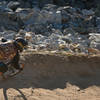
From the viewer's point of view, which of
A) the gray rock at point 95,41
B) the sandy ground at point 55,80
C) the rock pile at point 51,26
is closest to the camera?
the sandy ground at point 55,80

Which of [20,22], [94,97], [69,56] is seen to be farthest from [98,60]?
[20,22]

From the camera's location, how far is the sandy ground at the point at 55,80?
3560mm

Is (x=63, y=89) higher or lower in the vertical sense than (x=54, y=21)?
lower

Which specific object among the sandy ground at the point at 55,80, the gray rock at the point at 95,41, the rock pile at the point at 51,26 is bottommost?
the sandy ground at the point at 55,80

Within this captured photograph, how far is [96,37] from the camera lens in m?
7.22

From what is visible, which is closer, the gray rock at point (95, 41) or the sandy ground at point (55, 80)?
the sandy ground at point (55, 80)

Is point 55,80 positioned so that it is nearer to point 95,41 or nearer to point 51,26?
point 95,41

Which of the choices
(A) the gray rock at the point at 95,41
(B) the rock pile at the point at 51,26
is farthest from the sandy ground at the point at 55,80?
(B) the rock pile at the point at 51,26

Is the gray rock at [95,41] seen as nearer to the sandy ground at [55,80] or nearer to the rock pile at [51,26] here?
the rock pile at [51,26]

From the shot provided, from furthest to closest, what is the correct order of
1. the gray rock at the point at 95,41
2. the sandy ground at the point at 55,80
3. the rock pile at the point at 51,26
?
the rock pile at the point at 51,26 < the gray rock at the point at 95,41 < the sandy ground at the point at 55,80

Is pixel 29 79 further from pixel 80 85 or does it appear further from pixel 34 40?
pixel 34 40

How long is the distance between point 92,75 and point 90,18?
22.0 ft

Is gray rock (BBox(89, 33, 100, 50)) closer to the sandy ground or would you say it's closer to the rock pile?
the rock pile

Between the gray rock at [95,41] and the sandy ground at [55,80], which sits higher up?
the gray rock at [95,41]
